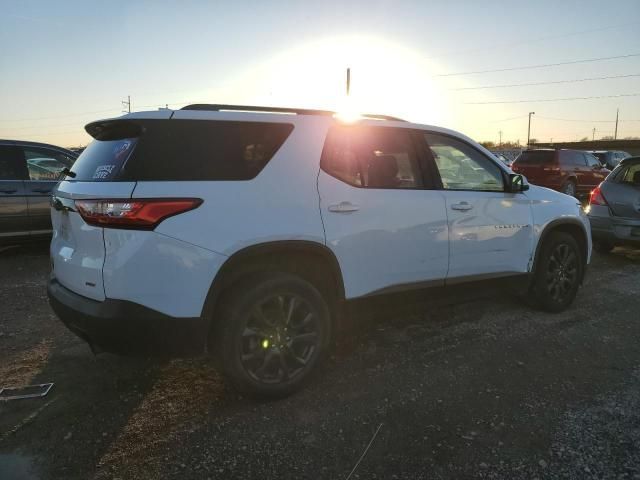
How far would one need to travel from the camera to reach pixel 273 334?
3.09m

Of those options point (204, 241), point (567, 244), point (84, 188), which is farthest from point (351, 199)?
point (567, 244)

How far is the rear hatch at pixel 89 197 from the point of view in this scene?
267 cm

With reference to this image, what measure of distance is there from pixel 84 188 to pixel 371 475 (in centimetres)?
219

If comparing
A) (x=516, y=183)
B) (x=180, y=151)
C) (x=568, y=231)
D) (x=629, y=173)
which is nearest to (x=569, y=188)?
(x=629, y=173)

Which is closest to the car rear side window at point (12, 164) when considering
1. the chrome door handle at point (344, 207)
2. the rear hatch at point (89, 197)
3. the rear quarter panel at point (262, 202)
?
the rear hatch at point (89, 197)

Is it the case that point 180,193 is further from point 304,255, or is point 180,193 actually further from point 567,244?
point 567,244

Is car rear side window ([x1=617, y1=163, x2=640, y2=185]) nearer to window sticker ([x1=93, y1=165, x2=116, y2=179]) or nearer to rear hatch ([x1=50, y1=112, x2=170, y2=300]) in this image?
rear hatch ([x1=50, y1=112, x2=170, y2=300])

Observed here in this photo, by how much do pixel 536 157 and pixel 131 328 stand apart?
51.4 ft

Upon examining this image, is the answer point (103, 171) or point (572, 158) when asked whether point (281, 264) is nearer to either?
point (103, 171)

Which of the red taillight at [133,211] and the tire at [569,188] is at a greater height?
the red taillight at [133,211]

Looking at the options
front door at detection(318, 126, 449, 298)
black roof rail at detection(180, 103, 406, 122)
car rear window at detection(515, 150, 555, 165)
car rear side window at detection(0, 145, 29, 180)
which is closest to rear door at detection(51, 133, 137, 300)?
black roof rail at detection(180, 103, 406, 122)

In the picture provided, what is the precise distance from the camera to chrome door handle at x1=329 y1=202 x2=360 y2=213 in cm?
323

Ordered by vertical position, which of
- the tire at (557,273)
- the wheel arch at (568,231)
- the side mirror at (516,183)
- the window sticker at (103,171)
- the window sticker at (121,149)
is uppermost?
the window sticker at (121,149)

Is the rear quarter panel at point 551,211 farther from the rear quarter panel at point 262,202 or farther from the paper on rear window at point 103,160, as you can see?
the paper on rear window at point 103,160
